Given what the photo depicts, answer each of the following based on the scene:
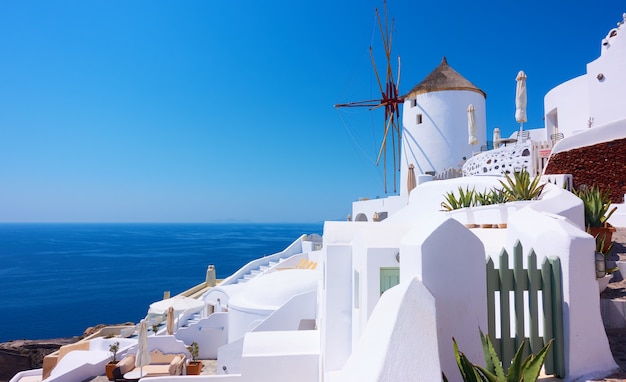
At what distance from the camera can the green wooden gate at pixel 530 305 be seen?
11.0 feet

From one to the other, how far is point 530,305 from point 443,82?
21.8 meters

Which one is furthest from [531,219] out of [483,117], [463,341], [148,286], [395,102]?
[148,286]

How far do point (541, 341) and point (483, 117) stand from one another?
22240 mm

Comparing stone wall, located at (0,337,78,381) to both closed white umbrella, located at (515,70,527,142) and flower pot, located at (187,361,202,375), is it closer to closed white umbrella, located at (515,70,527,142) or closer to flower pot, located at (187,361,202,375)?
flower pot, located at (187,361,202,375)

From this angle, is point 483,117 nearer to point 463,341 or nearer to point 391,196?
point 391,196

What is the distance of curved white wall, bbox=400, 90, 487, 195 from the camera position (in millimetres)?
22609

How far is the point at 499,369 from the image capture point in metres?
2.80

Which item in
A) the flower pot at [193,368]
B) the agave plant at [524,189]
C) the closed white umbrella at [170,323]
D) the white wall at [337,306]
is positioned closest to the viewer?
the white wall at [337,306]

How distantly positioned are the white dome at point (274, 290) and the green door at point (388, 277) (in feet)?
27.1

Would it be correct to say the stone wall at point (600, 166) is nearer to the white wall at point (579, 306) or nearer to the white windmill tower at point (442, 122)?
the white windmill tower at point (442, 122)

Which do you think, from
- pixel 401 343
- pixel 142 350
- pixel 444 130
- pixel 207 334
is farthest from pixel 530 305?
pixel 444 130

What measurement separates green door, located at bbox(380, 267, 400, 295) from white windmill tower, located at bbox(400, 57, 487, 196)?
59.7 feet

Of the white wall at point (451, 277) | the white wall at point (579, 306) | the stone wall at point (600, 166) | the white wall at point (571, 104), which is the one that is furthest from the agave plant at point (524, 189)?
the white wall at point (571, 104)

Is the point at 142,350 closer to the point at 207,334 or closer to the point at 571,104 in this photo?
the point at 207,334
